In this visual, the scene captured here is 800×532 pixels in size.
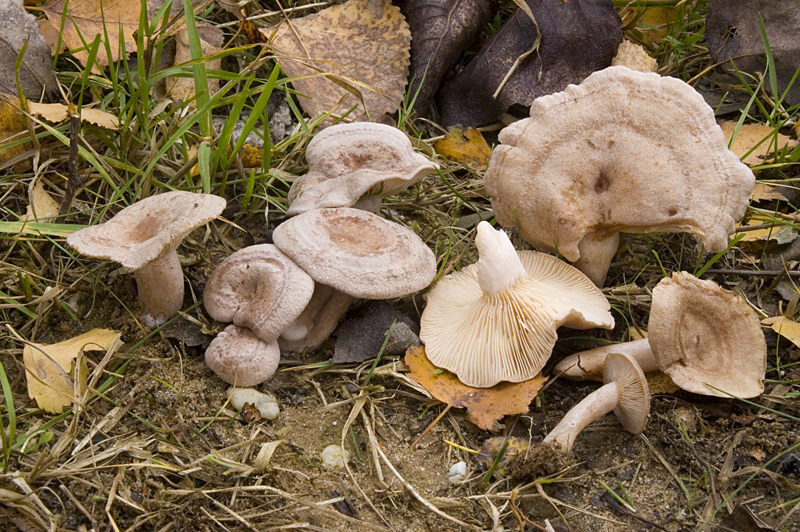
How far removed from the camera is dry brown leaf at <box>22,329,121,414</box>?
2.49 meters

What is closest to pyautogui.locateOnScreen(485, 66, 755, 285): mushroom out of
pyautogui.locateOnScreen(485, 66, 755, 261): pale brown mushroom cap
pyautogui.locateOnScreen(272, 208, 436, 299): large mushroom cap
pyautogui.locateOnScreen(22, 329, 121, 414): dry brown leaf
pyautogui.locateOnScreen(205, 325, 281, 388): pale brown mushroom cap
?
pyautogui.locateOnScreen(485, 66, 755, 261): pale brown mushroom cap

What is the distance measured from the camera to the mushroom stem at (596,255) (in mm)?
3062

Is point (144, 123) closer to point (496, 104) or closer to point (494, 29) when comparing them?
point (496, 104)

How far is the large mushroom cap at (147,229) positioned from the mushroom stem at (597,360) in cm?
163

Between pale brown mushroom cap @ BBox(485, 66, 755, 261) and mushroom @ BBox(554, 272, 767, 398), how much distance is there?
270 mm

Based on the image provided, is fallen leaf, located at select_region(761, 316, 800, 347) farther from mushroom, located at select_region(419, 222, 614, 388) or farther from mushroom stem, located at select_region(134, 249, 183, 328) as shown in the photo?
mushroom stem, located at select_region(134, 249, 183, 328)

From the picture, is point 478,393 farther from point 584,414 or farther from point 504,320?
point 584,414

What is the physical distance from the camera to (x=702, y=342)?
272 cm

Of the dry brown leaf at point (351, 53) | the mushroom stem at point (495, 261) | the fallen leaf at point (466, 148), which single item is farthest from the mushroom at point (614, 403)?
the dry brown leaf at point (351, 53)

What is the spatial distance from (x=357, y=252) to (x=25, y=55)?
6.85 ft

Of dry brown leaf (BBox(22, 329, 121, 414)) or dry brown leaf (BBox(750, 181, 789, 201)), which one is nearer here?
dry brown leaf (BBox(22, 329, 121, 414))

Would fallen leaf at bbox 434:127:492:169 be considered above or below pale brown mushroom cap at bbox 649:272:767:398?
above

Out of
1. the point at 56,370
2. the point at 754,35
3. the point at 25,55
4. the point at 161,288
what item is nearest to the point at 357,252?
the point at 161,288

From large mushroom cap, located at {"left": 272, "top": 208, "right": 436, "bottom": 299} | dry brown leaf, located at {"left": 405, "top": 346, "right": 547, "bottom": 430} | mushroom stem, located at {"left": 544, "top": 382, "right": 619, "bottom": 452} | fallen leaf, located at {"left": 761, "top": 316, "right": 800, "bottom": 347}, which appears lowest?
dry brown leaf, located at {"left": 405, "top": 346, "right": 547, "bottom": 430}
